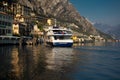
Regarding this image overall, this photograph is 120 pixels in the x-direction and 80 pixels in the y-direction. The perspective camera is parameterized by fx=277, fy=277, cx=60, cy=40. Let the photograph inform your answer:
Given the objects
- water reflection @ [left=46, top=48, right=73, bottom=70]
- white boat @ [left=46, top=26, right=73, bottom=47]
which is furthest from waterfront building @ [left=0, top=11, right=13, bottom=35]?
water reflection @ [left=46, top=48, right=73, bottom=70]

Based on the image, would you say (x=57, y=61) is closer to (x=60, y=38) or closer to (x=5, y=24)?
(x=60, y=38)

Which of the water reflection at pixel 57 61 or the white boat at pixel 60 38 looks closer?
the water reflection at pixel 57 61

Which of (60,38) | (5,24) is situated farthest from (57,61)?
(5,24)

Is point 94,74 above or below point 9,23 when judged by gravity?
below

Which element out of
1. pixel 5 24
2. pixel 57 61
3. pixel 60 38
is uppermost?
pixel 5 24

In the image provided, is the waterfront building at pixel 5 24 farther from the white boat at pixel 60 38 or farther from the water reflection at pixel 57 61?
the water reflection at pixel 57 61

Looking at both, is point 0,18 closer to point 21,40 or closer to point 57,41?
point 21,40

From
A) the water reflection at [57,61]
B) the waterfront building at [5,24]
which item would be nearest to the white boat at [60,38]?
the waterfront building at [5,24]

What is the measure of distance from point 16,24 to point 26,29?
19.8 meters

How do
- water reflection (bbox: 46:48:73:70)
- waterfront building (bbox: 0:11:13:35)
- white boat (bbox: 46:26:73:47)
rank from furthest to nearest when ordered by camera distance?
waterfront building (bbox: 0:11:13:35) → white boat (bbox: 46:26:73:47) → water reflection (bbox: 46:48:73:70)

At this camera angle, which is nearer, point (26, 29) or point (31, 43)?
point (31, 43)

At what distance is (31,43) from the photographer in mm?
163375

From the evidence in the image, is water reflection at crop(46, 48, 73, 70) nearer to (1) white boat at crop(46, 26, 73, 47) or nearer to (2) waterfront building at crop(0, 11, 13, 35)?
(1) white boat at crop(46, 26, 73, 47)

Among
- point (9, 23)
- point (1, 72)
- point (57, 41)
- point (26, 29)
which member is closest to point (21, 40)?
point (9, 23)
